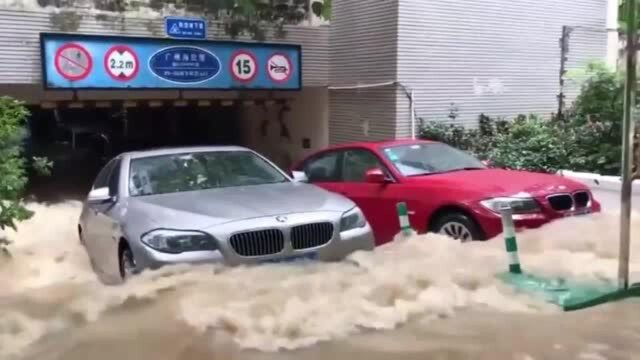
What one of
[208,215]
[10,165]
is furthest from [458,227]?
[10,165]

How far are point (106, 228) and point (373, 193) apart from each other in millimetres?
2962

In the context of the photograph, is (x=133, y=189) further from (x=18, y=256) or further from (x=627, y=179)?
(x=627, y=179)

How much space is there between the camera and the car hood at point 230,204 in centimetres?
632

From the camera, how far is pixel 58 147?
22688mm

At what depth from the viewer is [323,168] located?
32.1 ft

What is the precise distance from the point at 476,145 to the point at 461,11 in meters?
2.49

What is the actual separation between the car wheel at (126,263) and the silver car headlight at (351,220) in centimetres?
168

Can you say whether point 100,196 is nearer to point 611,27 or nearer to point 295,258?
point 295,258

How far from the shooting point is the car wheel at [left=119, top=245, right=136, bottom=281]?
Answer: 6.41 m

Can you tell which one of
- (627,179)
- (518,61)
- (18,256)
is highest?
(518,61)

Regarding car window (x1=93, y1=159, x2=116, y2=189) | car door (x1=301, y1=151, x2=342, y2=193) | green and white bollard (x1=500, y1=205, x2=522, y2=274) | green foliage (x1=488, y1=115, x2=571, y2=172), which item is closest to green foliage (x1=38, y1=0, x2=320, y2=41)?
car door (x1=301, y1=151, x2=342, y2=193)

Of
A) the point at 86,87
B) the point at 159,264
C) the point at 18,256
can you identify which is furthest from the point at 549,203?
the point at 86,87

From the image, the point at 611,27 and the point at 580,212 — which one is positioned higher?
the point at 611,27

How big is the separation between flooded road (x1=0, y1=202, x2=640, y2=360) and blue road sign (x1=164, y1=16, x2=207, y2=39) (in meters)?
7.20
